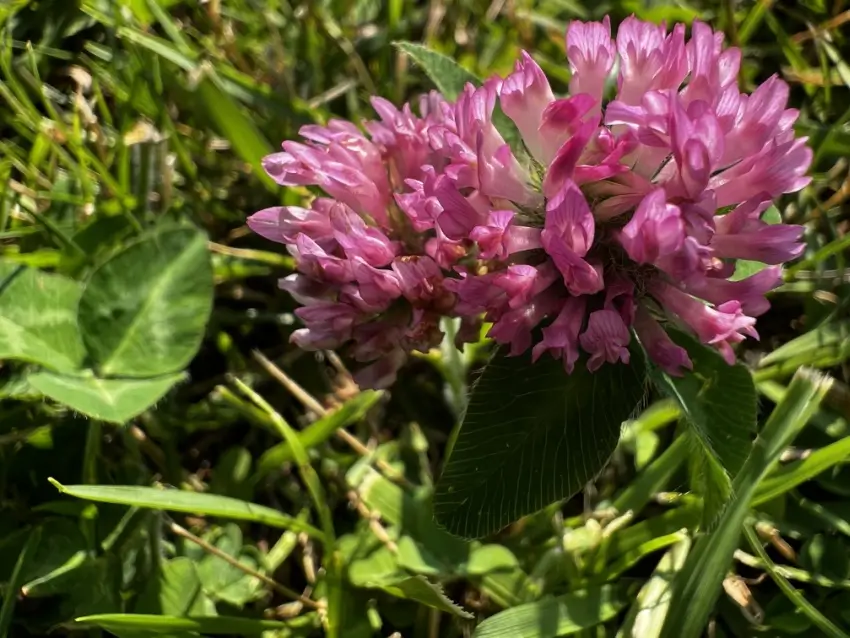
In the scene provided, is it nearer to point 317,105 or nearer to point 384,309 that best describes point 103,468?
point 384,309

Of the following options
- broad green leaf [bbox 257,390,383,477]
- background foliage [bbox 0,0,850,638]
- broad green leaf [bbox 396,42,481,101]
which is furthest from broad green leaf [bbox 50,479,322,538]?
broad green leaf [bbox 396,42,481,101]

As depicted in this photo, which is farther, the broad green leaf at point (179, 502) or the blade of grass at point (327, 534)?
the blade of grass at point (327, 534)

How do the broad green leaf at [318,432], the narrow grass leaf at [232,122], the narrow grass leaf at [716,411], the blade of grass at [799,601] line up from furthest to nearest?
the narrow grass leaf at [232,122] → the broad green leaf at [318,432] → the blade of grass at [799,601] → the narrow grass leaf at [716,411]

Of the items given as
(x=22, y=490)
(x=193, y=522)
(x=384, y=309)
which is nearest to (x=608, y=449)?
(x=384, y=309)

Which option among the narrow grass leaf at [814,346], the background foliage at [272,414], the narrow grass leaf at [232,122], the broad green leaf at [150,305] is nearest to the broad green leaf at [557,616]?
the background foliage at [272,414]

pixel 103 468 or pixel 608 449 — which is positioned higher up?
pixel 608 449

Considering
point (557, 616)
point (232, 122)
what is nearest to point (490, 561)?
point (557, 616)

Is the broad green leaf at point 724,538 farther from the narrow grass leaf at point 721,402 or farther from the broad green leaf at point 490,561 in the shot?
the broad green leaf at point 490,561
